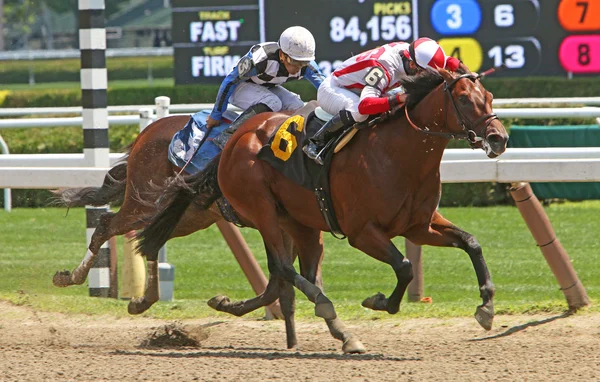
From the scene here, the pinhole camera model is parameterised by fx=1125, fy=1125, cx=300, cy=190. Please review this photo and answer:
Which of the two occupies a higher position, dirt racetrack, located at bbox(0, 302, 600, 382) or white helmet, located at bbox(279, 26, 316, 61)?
white helmet, located at bbox(279, 26, 316, 61)

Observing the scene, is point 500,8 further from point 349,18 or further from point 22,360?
point 22,360

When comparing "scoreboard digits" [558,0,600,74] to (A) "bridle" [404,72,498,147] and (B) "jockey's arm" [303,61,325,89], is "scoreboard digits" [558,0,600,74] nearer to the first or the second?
(B) "jockey's arm" [303,61,325,89]

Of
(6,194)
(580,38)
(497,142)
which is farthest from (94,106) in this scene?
(580,38)

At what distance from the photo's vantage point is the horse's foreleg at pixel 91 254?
6.52m

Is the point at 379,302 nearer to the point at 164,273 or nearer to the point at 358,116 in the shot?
the point at 358,116

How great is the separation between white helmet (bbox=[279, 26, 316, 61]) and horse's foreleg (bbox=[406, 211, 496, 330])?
1152mm

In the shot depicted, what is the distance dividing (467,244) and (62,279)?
262 centimetres

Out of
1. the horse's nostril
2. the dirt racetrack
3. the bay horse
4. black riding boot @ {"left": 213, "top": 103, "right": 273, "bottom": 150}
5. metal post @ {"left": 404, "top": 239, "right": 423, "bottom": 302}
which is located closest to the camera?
the dirt racetrack

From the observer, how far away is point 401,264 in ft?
16.2

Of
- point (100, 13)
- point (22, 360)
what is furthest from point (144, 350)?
point (100, 13)

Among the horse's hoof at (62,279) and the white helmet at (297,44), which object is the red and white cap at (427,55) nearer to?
the white helmet at (297,44)

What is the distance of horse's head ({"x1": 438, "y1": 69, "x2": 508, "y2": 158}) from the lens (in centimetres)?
461

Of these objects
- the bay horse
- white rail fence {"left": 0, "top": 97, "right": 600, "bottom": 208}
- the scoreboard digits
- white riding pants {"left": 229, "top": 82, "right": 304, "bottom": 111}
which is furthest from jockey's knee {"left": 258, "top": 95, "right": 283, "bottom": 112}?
the scoreboard digits

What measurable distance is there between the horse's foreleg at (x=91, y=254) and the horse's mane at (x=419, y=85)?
2.28 meters
